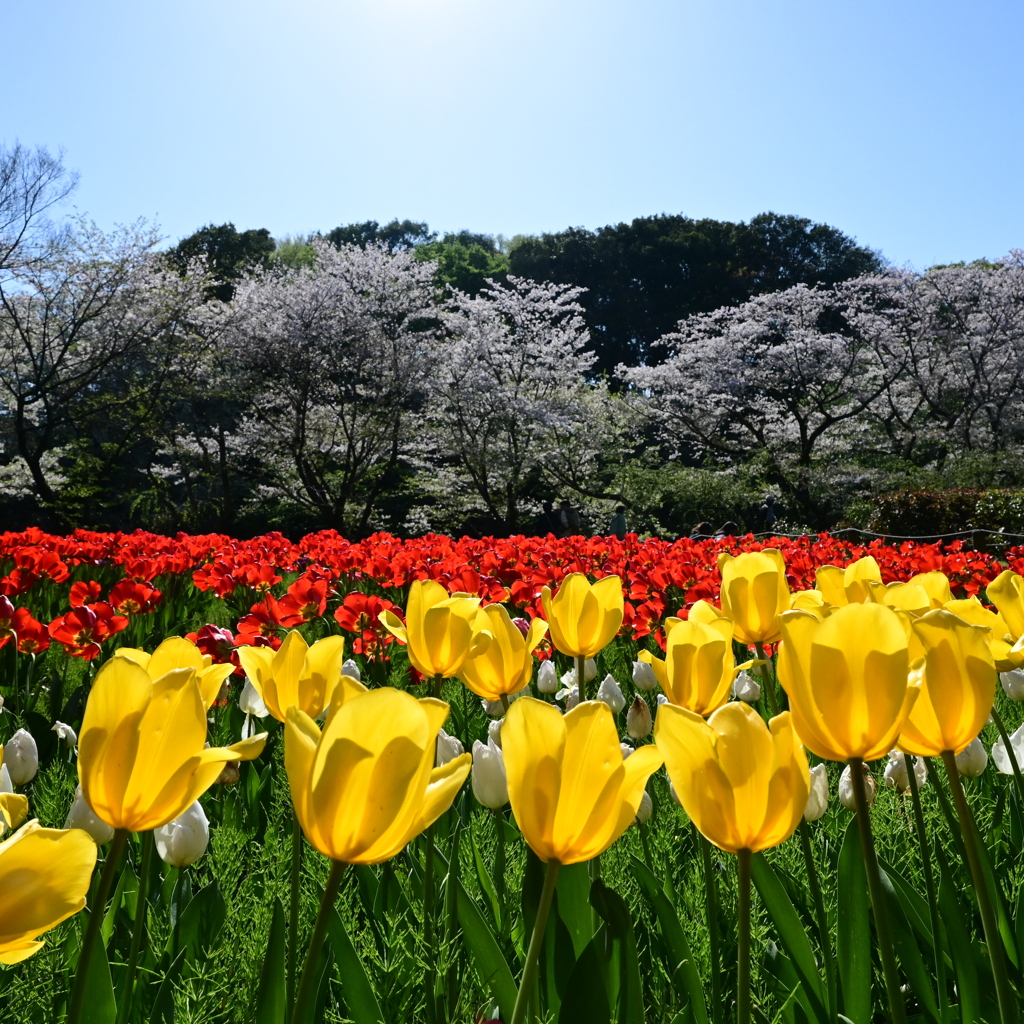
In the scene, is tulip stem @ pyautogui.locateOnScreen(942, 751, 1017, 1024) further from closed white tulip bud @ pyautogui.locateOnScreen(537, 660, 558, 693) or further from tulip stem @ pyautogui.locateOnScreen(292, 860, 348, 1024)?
closed white tulip bud @ pyautogui.locateOnScreen(537, 660, 558, 693)

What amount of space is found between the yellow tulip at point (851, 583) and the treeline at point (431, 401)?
13.8 meters

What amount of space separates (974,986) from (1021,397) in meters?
22.6

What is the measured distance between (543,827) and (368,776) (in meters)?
0.13

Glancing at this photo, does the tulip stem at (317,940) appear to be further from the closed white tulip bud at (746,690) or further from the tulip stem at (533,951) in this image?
the closed white tulip bud at (746,690)

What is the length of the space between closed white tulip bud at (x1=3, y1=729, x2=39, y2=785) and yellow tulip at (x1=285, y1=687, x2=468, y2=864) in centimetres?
96

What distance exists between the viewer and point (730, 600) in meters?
1.20

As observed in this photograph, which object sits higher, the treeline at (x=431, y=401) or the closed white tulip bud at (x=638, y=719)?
the treeline at (x=431, y=401)

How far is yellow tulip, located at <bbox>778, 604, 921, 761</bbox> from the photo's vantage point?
0.59m

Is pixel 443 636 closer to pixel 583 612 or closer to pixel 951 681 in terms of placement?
pixel 583 612

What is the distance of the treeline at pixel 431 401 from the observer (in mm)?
17141

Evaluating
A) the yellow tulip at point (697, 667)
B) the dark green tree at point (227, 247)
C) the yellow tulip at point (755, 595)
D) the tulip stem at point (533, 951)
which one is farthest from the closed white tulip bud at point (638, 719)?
the dark green tree at point (227, 247)

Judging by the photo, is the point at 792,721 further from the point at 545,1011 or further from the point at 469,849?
the point at 469,849

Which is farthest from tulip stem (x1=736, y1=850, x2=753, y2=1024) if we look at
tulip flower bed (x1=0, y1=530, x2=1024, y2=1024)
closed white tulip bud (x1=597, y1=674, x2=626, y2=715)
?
closed white tulip bud (x1=597, y1=674, x2=626, y2=715)

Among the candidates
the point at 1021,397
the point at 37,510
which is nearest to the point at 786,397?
the point at 1021,397
